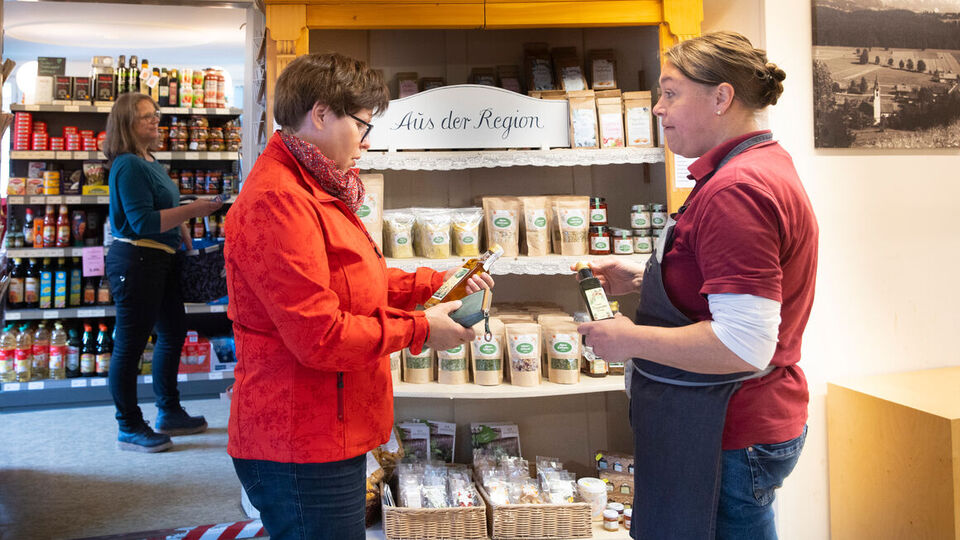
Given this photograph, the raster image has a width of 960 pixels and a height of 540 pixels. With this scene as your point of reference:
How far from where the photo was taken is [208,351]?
17.5 feet

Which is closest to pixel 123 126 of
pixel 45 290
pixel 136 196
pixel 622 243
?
pixel 136 196

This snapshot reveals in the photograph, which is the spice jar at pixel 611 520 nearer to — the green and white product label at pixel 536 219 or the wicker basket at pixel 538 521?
the wicker basket at pixel 538 521

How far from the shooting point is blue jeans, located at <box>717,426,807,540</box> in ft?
4.57

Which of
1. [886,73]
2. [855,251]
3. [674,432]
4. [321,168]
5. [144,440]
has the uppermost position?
[886,73]

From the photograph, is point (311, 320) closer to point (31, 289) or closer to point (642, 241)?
point (642, 241)

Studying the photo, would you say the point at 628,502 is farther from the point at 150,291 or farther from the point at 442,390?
the point at 150,291

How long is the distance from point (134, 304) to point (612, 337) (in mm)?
3223

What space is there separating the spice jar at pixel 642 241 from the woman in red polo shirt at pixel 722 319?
113 centimetres

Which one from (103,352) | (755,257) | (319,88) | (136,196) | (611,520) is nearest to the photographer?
(755,257)

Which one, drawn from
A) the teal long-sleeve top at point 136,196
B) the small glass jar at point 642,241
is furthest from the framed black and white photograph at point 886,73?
the teal long-sleeve top at point 136,196

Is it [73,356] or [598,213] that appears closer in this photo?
[598,213]

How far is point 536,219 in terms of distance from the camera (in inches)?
103

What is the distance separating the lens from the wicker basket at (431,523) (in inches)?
92.5

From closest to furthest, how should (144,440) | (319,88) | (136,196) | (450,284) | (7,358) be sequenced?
(319,88)
(450,284)
(136,196)
(144,440)
(7,358)
